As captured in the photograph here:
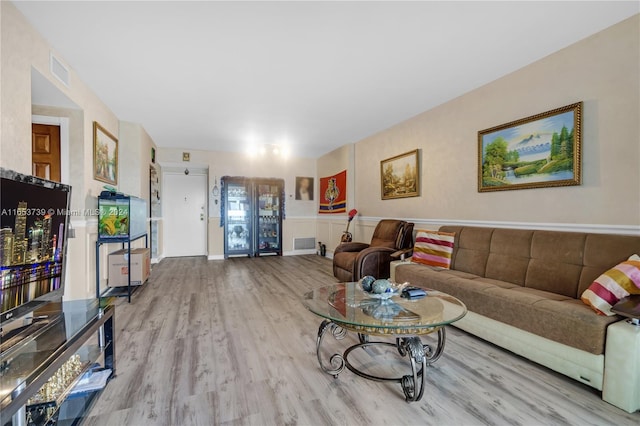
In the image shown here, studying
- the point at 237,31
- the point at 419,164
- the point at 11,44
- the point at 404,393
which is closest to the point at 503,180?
the point at 419,164

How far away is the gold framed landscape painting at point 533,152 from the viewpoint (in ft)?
7.92

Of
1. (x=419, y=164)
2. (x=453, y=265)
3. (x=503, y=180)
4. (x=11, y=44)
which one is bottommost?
(x=453, y=265)

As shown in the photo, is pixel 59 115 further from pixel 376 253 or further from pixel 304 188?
pixel 304 188

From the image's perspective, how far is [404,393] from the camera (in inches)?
66.5

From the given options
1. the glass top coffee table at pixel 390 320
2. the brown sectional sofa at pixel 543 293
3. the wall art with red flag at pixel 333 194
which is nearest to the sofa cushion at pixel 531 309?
the brown sectional sofa at pixel 543 293

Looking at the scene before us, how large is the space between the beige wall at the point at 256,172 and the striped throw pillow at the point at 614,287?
19.1 feet

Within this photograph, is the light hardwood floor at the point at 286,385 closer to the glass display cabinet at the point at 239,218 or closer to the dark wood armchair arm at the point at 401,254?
the dark wood armchair arm at the point at 401,254

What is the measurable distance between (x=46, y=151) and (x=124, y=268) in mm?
1577

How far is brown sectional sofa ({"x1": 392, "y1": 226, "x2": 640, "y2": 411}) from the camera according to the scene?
1690 millimetres

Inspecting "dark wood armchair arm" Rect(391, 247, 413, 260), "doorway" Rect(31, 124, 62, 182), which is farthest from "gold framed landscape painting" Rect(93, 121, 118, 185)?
"dark wood armchair arm" Rect(391, 247, 413, 260)

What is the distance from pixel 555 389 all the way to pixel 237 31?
10.6 ft

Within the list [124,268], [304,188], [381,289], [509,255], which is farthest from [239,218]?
[509,255]

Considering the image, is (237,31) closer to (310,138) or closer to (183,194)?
(310,138)

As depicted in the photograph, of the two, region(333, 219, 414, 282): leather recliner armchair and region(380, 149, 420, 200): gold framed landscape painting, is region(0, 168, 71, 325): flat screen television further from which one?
region(380, 149, 420, 200): gold framed landscape painting
